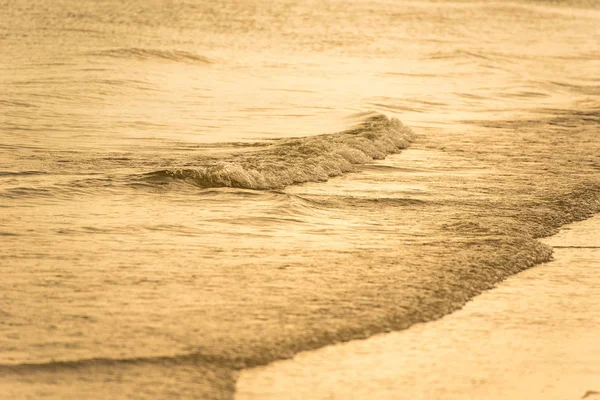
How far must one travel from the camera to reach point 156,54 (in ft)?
34.3

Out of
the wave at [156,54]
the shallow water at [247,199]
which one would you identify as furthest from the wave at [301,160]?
the wave at [156,54]

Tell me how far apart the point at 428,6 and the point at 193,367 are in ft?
55.8

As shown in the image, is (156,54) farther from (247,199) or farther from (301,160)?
(247,199)

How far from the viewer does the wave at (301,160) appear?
A: 4.22 m

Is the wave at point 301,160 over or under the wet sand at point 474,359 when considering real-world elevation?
over

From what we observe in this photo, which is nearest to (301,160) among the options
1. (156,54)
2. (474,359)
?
(474,359)

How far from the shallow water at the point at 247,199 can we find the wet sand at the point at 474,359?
0.25 feet

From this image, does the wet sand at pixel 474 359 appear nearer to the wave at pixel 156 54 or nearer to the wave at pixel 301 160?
the wave at pixel 301 160

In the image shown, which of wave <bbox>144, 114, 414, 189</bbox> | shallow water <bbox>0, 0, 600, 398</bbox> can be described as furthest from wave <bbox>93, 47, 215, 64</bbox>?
wave <bbox>144, 114, 414, 189</bbox>

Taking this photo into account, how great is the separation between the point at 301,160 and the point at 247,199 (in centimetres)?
81

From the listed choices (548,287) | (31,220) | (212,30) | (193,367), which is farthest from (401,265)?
(212,30)

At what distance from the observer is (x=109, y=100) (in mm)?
7184

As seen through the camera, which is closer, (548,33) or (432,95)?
(432,95)

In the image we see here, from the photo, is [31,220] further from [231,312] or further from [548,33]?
[548,33]
